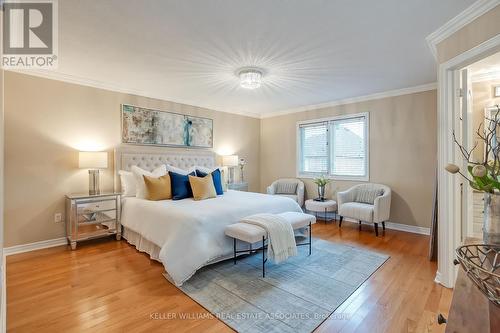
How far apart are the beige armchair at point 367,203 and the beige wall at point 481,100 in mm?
1321

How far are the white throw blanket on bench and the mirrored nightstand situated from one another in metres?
2.15

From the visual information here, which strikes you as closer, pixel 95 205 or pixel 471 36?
pixel 471 36

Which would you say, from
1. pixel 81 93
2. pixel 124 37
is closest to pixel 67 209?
pixel 81 93

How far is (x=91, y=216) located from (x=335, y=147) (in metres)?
4.61

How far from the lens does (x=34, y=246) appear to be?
11.1 ft

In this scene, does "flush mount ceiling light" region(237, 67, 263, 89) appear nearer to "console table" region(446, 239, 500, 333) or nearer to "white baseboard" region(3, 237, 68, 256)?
"console table" region(446, 239, 500, 333)

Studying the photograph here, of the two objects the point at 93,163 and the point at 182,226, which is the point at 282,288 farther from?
the point at 93,163

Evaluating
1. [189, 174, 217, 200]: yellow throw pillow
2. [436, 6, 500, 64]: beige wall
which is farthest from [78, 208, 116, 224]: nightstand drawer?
[436, 6, 500, 64]: beige wall

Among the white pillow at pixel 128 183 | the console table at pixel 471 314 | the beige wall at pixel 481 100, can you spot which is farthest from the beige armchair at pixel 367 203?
the white pillow at pixel 128 183

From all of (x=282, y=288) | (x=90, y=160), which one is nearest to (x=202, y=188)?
(x=90, y=160)

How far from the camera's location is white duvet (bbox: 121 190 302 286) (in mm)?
2482

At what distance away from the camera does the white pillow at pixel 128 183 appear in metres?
3.93

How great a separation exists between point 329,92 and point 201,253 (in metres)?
3.57

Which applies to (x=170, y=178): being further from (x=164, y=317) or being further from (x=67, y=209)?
(x=164, y=317)
